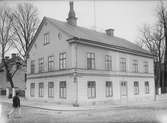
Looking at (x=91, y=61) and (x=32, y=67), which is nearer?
(x=91, y=61)

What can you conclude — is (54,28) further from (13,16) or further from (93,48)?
(13,16)

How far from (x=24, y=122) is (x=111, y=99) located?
14.0 metres

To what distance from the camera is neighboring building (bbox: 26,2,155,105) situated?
21.4 metres

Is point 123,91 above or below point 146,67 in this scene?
below

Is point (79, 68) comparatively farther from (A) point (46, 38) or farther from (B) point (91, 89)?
(A) point (46, 38)

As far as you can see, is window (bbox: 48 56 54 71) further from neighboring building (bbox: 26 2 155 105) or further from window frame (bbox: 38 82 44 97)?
window frame (bbox: 38 82 44 97)

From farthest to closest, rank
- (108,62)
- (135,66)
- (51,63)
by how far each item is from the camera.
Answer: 1. (135,66)
2. (108,62)
3. (51,63)

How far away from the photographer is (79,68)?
833 inches

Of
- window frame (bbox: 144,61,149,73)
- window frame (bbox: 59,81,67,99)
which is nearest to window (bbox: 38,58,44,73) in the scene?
window frame (bbox: 59,81,67,99)

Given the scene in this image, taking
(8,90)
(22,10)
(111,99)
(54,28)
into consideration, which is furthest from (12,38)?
(111,99)

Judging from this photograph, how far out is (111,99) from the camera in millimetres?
24094

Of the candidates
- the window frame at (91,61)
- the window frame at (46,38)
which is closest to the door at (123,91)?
the window frame at (91,61)

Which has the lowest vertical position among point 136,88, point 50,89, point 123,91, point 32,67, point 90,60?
point 123,91

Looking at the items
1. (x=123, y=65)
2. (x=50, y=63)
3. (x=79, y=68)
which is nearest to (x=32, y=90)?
(x=50, y=63)
